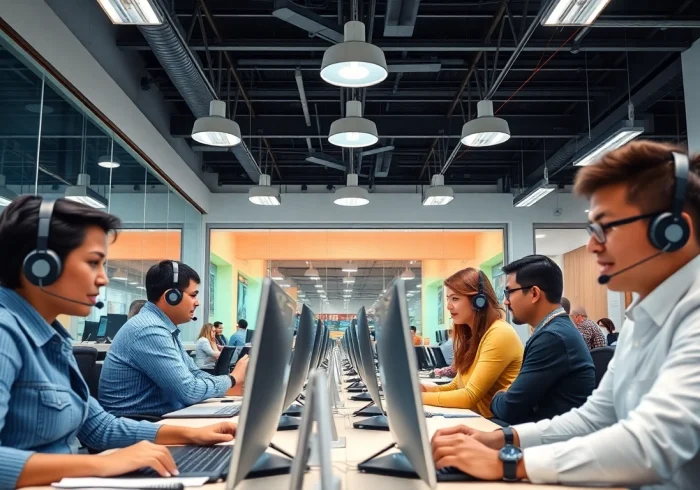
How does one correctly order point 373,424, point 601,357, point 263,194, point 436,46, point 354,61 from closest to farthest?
1. point 373,424
2. point 601,357
3. point 354,61
4. point 436,46
5. point 263,194

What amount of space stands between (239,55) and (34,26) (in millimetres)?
2651

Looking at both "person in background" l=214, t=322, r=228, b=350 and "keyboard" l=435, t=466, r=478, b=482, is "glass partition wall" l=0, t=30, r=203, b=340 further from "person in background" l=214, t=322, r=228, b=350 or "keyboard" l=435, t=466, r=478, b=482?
"keyboard" l=435, t=466, r=478, b=482

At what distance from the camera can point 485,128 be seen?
5.53 meters

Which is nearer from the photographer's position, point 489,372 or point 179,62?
point 489,372

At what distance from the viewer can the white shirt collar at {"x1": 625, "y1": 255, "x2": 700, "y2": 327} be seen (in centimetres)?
134

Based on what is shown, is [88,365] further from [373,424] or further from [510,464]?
[510,464]

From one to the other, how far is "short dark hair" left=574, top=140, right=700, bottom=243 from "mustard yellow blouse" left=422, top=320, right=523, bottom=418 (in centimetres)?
147

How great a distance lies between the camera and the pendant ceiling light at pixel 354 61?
3.99 meters

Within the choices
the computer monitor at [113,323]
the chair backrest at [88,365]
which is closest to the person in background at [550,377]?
the chair backrest at [88,365]

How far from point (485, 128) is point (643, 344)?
14.2 feet

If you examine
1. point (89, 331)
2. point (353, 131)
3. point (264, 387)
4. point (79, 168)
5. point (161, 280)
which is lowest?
point (264, 387)

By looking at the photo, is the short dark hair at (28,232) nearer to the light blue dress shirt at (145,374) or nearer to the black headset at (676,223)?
the light blue dress shirt at (145,374)

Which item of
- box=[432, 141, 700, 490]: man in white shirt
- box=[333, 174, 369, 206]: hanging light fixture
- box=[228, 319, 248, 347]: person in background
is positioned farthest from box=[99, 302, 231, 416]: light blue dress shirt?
box=[228, 319, 248, 347]: person in background

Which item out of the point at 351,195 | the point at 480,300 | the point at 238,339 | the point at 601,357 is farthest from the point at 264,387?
the point at 238,339
